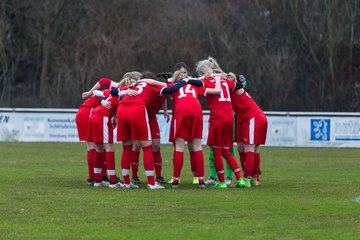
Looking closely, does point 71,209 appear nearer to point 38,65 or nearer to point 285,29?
point 285,29

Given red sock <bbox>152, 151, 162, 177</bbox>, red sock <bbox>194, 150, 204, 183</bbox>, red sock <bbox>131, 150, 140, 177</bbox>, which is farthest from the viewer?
red sock <bbox>152, 151, 162, 177</bbox>

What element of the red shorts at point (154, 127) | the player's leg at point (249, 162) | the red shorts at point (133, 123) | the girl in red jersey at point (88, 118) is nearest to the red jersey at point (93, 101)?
the girl in red jersey at point (88, 118)

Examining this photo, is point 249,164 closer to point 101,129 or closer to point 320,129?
point 101,129

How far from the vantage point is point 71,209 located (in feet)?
43.2

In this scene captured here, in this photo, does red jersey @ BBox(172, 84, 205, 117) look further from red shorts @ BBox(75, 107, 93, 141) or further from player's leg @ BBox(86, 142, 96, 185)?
red shorts @ BBox(75, 107, 93, 141)

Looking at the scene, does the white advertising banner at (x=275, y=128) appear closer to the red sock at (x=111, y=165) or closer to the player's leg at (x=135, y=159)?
the player's leg at (x=135, y=159)

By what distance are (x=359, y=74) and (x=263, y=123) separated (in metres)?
33.9

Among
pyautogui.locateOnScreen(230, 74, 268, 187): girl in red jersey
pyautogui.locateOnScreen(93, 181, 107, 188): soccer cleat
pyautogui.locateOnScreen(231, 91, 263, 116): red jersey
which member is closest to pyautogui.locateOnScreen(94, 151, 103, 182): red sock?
pyautogui.locateOnScreen(93, 181, 107, 188): soccer cleat

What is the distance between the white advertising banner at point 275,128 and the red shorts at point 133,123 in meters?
17.8

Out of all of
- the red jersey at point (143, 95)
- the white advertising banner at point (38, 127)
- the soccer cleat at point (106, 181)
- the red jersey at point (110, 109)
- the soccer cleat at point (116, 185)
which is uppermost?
the red jersey at point (143, 95)

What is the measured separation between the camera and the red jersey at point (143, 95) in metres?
16.1

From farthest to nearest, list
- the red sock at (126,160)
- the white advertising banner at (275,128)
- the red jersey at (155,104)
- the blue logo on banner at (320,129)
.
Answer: the blue logo on banner at (320,129) < the white advertising banner at (275,128) < the red jersey at (155,104) < the red sock at (126,160)

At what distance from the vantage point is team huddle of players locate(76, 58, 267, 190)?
1602 centimetres

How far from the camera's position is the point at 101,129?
17.0 m
